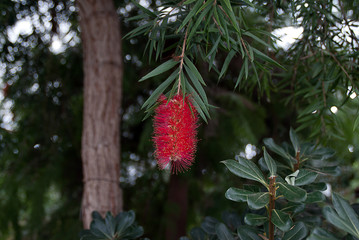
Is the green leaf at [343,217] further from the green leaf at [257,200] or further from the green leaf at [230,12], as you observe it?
the green leaf at [230,12]

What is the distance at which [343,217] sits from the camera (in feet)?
1.95

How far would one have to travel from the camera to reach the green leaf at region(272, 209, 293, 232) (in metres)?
0.67

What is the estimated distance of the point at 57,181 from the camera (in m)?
1.98

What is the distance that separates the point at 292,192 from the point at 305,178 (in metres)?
0.07

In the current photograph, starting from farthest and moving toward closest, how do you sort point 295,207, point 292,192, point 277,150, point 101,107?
point 101,107 → point 277,150 → point 295,207 → point 292,192

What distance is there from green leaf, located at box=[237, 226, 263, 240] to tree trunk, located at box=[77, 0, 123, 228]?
0.74 meters

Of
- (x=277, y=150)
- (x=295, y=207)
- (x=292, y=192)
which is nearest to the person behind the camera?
(x=292, y=192)

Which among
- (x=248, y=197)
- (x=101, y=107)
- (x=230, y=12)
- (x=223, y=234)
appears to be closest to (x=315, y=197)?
(x=248, y=197)

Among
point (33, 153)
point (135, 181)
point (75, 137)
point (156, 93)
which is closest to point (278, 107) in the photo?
point (135, 181)

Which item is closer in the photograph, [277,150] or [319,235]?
[319,235]

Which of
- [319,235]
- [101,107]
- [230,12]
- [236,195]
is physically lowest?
[319,235]

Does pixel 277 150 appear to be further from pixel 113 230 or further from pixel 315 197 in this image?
pixel 113 230

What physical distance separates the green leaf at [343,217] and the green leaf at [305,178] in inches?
4.0

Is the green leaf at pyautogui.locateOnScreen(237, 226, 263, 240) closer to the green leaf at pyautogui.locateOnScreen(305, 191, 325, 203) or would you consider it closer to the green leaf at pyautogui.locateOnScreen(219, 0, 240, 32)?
the green leaf at pyautogui.locateOnScreen(305, 191, 325, 203)
